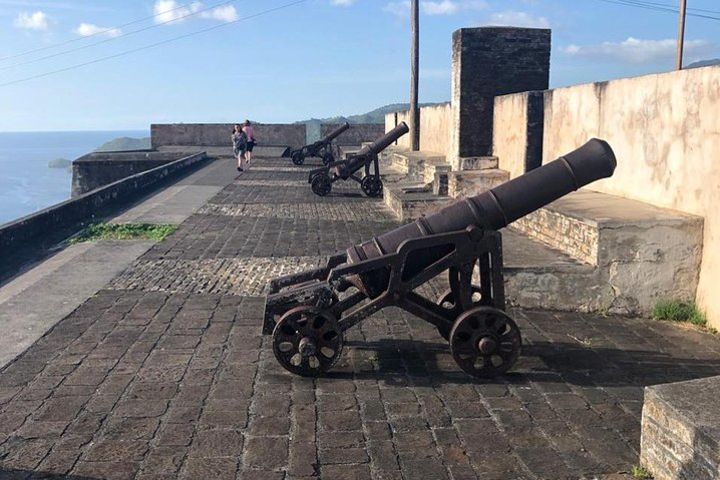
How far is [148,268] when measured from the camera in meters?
8.24

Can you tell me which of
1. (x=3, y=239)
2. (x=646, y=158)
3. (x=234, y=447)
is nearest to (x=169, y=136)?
(x=3, y=239)

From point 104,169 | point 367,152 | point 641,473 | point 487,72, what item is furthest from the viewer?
point 104,169

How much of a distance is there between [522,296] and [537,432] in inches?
103

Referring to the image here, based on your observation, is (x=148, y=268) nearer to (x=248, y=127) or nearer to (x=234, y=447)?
(x=234, y=447)

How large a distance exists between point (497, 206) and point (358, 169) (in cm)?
1061

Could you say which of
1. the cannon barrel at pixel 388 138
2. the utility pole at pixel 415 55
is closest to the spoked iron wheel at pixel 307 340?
the cannon barrel at pixel 388 138

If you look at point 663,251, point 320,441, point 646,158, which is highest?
point 646,158

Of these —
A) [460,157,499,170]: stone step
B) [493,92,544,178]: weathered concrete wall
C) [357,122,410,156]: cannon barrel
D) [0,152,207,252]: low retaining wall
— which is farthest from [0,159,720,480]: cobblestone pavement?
[357,122,410,156]: cannon barrel

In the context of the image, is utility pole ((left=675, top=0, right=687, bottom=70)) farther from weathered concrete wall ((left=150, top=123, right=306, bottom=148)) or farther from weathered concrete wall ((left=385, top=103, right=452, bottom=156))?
weathered concrete wall ((left=150, top=123, right=306, bottom=148))

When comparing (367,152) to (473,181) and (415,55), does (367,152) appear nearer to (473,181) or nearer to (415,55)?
(473,181)

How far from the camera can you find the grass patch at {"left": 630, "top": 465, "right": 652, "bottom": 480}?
3395 mm

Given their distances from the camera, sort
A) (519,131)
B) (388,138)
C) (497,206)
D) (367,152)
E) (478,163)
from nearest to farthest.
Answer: (497,206)
(519,131)
(478,163)
(388,138)
(367,152)

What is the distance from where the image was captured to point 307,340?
476cm

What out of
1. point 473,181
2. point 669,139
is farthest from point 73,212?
point 669,139
